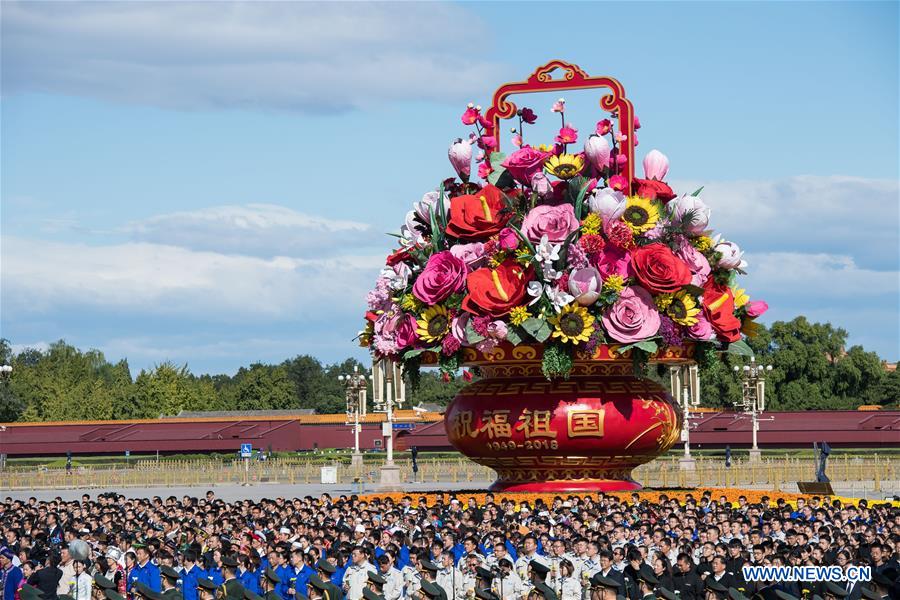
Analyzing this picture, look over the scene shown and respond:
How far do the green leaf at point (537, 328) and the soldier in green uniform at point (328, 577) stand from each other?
348 inches

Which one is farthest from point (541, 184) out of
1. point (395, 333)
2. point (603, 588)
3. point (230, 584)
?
point (603, 588)

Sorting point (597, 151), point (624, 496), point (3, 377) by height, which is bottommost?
point (624, 496)

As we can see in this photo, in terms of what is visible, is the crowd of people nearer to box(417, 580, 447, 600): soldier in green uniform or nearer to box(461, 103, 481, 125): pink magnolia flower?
box(417, 580, 447, 600): soldier in green uniform

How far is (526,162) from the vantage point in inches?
1061

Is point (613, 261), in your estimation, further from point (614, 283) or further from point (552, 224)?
point (552, 224)

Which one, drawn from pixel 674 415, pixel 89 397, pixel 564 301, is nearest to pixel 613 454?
pixel 674 415

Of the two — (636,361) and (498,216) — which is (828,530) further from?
(498,216)

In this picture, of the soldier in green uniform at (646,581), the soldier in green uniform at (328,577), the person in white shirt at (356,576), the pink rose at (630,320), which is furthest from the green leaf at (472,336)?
the soldier in green uniform at (646,581)

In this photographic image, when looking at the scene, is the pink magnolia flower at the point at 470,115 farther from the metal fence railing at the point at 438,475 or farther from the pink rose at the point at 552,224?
the metal fence railing at the point at 438,475

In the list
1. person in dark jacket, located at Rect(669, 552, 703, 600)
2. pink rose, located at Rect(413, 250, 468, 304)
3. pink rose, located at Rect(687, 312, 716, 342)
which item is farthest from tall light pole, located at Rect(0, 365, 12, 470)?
person in dark jacket, located at Rect(669, 552, 703, 600)

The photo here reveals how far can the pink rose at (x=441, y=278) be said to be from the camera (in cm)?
2655

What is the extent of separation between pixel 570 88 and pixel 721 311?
559cm

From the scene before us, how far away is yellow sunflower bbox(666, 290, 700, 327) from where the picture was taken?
25984mm

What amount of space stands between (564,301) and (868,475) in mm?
31777
